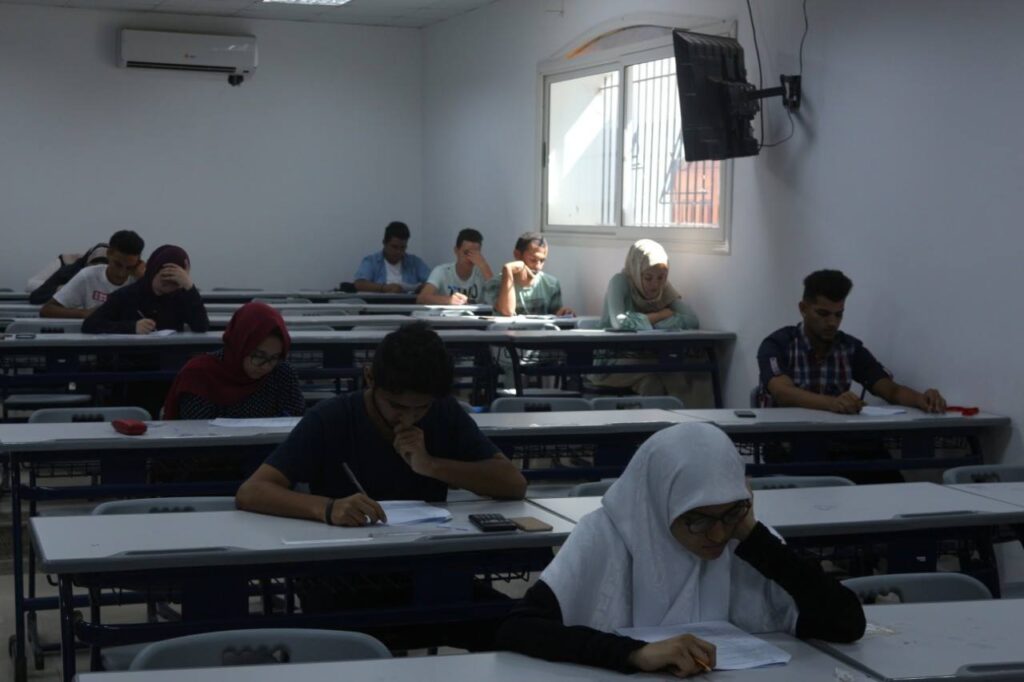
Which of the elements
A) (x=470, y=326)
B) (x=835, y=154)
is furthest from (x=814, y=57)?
(x=470, y=326)

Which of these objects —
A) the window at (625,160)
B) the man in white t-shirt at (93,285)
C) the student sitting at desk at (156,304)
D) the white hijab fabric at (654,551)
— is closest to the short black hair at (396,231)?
the window at (625,160)

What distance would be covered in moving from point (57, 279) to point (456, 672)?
300 inches

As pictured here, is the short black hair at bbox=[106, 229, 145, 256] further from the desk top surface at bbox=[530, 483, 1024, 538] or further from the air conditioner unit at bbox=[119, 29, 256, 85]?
the air conditioner unit at bbox=[119, 29, 256, 85]

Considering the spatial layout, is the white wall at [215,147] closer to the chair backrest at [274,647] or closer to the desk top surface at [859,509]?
the desk top surface at [859,509]

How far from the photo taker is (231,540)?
2.83 m

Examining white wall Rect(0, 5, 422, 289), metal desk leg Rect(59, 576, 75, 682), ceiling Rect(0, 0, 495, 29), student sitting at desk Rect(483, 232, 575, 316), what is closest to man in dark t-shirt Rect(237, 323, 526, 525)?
metal desk leg Rect(59, 576, 75, 682)

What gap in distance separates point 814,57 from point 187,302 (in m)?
3.20

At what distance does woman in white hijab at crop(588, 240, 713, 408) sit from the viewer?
737 centimetres

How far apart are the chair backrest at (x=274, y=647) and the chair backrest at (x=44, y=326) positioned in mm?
4951

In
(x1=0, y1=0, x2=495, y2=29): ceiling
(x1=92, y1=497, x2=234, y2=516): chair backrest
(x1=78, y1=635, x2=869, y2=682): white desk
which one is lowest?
(x1=78, y1=635, x2=869, y2=682): white desk

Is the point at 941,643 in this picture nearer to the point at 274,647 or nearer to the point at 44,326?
the point at 274,647

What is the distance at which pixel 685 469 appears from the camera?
2.11m

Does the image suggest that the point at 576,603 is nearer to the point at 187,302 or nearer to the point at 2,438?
the point at 2,438

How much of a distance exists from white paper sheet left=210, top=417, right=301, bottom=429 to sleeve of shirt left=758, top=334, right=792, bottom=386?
2039 mm
